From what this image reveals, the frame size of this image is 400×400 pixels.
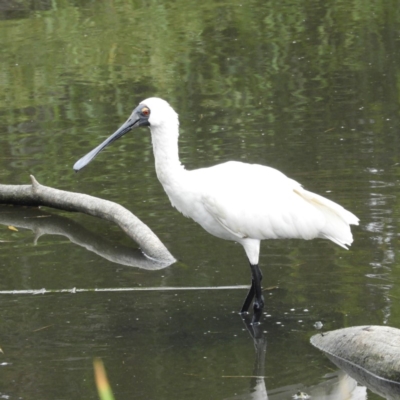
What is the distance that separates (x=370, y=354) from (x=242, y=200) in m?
1.57

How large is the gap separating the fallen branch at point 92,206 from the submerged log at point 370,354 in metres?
2.15

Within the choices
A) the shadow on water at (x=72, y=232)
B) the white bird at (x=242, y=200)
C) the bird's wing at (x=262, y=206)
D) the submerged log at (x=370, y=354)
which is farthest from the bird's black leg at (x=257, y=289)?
the shadow on water at (x=72, y=232)

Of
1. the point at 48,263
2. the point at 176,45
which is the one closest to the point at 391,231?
the point at 48,263

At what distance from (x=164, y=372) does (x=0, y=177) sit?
508 cm

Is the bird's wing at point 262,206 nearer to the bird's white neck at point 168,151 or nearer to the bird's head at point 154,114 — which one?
the bird's white neck at point 168,151

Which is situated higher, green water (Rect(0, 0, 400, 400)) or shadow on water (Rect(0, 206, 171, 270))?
green water (Rect(0, 0, 400, 400))

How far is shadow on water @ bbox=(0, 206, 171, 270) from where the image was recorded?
8219 millimetres

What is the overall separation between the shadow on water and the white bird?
114 cm

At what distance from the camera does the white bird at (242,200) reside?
684 centimetres

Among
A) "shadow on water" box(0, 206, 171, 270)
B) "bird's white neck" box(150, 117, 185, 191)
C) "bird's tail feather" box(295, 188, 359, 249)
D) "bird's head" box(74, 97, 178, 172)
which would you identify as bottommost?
"shadow on water" box(0, 206, 171, 270)

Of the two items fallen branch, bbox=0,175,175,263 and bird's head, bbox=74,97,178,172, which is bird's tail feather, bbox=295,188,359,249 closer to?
bird's head, bbox=74,97,178,172

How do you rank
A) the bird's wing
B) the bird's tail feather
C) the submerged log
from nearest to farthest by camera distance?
the submerged log
the bird's wing
the bird's tail feather

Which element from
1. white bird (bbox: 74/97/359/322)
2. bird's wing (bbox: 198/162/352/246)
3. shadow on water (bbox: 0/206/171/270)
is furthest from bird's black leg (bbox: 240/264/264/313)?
shadow on water (bbox: 0/206/171/270)

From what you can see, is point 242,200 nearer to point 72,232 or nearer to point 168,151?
point 168,151
